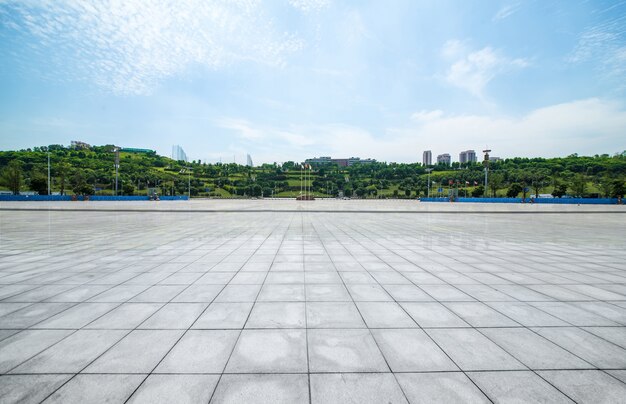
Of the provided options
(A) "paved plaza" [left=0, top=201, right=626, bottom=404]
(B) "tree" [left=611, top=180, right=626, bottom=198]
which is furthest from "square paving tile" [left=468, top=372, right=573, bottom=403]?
(B) "tree" [left=611, top=180, right=626, bottom=198]

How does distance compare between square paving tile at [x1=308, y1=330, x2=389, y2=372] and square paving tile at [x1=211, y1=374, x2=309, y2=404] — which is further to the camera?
square paving tile at [x1=308, y1=330, x2=389, y2=372]

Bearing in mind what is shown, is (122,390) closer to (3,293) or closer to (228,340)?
(228,340)

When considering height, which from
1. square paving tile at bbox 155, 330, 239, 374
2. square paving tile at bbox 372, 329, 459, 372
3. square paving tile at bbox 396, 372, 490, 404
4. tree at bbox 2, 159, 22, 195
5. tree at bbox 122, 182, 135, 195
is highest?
tree at bbox 2, 159, 22, 195

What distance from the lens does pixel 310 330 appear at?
12.7 feet

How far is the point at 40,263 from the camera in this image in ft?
24.5

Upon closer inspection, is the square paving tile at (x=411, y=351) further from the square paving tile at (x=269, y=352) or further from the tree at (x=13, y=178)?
the tree at (x=13, y=178)

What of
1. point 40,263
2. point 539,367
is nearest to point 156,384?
point 539,367

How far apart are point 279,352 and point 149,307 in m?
2.65

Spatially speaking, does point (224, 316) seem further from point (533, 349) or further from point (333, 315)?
point (533, 349)

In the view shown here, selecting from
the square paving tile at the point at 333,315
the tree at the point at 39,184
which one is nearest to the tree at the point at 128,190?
the tree at the point at 39,184

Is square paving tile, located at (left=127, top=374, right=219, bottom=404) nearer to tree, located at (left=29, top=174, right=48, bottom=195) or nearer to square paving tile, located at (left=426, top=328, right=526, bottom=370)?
square paving tile, located at (left=426, top=328, right=526, bottom=370)

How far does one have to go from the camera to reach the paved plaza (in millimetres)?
2740

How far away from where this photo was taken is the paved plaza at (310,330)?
8.99ft

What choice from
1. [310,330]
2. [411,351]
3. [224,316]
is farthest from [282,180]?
[411,351]
